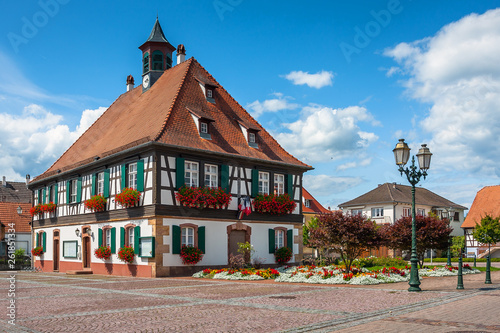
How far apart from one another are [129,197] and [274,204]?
8416 millimetres

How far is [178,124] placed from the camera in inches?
1069

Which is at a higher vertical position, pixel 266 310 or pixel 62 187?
pixel 62 187

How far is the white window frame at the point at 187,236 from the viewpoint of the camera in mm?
25984

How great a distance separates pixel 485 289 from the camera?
16656mm

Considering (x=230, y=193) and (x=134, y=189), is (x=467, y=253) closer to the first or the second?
(x=230, y=193)

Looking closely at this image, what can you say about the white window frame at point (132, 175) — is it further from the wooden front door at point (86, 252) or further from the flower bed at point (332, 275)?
the wooden front door at point (86, 252)

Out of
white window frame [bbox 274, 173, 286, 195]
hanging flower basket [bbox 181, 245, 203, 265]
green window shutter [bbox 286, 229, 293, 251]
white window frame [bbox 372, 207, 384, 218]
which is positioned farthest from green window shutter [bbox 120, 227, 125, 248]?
white window frame [bbox 372, 207, 384, 218]

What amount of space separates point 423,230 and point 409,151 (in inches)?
397

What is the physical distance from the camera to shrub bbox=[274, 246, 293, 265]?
1190 inches

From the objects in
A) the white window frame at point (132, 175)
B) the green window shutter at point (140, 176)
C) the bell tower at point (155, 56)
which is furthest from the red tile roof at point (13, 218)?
the green window shutter at point (140, 176)

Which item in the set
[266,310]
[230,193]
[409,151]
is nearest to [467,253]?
[230,193]

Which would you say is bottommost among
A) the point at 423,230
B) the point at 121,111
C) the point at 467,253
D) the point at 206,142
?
the point at 467,253

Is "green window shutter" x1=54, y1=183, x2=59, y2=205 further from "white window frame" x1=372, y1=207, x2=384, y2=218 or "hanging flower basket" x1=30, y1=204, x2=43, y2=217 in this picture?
"white window frame" x1=372, y1=207, x2=384, y2=218

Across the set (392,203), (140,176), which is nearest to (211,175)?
(140,176)
